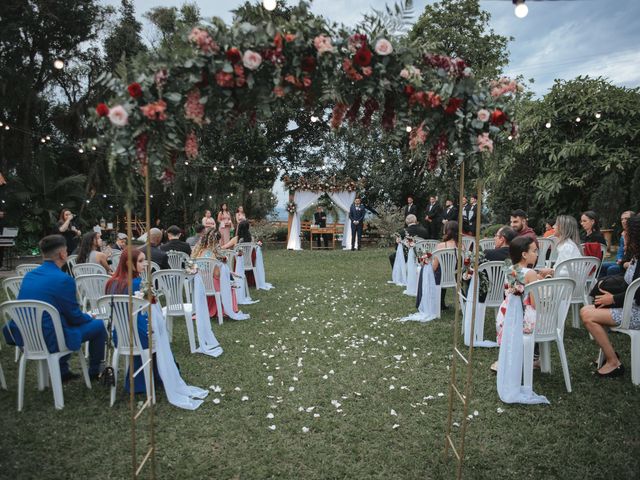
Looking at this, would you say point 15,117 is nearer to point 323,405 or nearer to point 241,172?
point 241,172

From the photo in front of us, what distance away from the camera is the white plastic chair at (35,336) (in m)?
4.02

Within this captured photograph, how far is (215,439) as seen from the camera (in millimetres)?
3633

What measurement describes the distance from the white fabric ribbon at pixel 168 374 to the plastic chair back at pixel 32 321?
875 millimetres

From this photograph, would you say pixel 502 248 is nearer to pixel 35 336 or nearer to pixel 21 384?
pixel 35 336

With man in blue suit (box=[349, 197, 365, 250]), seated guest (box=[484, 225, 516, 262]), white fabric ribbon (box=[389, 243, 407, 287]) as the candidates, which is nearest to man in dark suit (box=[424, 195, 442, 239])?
man in blue suit (box=[349, 197, 365, 250])

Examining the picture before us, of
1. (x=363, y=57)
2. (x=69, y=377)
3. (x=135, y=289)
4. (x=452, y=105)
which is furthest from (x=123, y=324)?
(x=452, y=105)

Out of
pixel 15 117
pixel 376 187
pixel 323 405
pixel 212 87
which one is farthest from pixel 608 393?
pixel 15 117

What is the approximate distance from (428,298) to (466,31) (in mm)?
19851

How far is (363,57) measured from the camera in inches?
106

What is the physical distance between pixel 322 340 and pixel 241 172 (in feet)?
56.3

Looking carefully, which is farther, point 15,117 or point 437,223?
point 15,117

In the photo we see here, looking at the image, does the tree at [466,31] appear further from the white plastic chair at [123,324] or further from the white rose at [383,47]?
the white plastic chair at [123,324]

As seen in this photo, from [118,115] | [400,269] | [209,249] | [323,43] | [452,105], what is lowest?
[400,269]

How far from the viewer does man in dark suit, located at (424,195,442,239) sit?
15155mm
